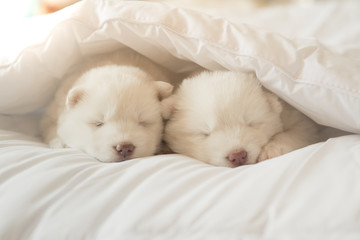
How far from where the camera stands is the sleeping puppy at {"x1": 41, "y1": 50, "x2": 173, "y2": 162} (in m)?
1.24

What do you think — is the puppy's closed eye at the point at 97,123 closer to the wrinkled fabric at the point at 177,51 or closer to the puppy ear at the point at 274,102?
the wrinkled fabric at the point at 177,51

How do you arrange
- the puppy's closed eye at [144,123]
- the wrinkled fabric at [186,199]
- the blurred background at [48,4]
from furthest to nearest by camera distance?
the blurred background at [48,4]
the puppy's closed eye at [144,123]
the wrinkled fabric at [186,199]

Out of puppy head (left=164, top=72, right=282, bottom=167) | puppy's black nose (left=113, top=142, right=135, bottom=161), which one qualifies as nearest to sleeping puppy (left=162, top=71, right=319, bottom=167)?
puppy head (left=164, top=72, right=282, bottom=167)

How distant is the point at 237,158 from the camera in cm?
119

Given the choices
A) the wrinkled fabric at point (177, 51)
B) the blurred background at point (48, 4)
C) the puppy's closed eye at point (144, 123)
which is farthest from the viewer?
the blurred background at point (48, 4)

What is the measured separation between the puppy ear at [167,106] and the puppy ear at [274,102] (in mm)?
355

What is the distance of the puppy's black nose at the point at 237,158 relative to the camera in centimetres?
119

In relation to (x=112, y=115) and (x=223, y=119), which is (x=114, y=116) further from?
(x=223, y=119)

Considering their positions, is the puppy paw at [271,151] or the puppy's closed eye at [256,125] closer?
the puppy paw at [271,151]

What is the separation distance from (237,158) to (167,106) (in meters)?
0.36

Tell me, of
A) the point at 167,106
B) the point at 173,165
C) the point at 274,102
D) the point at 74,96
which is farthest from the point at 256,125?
the point at 74,96

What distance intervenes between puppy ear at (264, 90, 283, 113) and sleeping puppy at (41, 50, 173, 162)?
38 centimetres

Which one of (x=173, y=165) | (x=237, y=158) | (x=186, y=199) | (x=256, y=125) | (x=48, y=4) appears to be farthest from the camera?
(x=48, y=4)

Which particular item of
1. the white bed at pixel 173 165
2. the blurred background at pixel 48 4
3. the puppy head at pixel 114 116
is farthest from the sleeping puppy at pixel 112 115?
the blurred background at pixel 48 4
